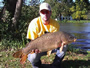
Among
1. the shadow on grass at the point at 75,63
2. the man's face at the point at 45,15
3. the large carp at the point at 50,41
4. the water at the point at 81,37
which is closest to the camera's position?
the large carp at the point at 50,41

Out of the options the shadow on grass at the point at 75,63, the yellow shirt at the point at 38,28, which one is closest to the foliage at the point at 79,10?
the shadow on grass at the point at 75,63

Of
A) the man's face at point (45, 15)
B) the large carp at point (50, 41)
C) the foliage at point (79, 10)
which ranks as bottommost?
the foliage at point (79, 10)

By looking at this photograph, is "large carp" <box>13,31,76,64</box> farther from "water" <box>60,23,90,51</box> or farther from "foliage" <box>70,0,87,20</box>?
"foliage" <box>70,0,87,20</box>

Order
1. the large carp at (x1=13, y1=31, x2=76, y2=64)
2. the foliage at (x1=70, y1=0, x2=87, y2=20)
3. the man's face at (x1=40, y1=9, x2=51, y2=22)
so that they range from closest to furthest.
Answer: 1. the large carp at (x1=13, y1=31, x2=76, y2=64)
2. the man's face at (x1=40, y1=9, x2=51, y2=22)
3. the foliage at (x1=70, y1=0, x2=87, y2=20)

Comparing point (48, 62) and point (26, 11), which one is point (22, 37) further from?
point (48, 62)

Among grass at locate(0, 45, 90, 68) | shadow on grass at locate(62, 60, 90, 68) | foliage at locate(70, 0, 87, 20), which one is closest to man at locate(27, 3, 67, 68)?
grass at locate(0, 45, 90, 68)

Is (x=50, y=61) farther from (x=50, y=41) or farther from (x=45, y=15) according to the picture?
(x=45, y=15)

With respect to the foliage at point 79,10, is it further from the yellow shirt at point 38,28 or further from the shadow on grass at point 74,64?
the yellow shirt at point 38,28

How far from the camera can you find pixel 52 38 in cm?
298

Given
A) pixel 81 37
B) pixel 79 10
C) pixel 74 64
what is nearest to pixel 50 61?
pixel 74 64

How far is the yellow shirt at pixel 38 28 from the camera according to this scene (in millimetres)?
3281

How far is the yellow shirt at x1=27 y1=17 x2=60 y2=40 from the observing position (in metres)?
3.28

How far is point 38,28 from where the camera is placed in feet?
10.9

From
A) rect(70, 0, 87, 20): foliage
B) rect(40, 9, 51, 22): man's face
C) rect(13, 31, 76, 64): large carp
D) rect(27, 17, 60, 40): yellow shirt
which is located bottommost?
rect(70, 0, 87, 20): foliage
